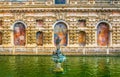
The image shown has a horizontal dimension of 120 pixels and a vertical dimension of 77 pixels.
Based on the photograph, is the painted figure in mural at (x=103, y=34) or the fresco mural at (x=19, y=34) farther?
the fresco mural at (x=19, y=34)

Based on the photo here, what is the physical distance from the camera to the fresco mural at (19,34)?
4547 cm

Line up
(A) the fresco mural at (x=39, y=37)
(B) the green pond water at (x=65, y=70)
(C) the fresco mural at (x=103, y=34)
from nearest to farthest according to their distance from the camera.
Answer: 1. (B) the green pond water at (x=65, y=70)
2. (C) the fresco mural at (x=103, y=34)
3. (A) the fresco mural at (x=39, y=37)

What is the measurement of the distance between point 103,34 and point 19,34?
10.3 metres

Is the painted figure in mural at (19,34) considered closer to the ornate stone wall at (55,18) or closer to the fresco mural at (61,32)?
the ornate stone wall at (55,18)

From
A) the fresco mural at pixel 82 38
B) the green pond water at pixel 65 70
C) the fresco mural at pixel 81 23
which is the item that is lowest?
the green pond water at pixel 65 70

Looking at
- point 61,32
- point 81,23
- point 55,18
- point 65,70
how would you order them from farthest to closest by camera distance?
point 81,23 < point 61,32 < point 55,18 < point 65,70

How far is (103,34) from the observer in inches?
1786

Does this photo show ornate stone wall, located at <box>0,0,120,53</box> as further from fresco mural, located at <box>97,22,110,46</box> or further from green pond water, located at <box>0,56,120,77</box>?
green pond water, located at <box>0,56,120,77</box>

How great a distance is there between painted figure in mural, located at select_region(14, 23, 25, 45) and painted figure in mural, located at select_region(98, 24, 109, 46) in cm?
937

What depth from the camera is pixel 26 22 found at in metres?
45.5

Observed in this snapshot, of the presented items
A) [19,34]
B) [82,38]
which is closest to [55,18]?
[82,38]

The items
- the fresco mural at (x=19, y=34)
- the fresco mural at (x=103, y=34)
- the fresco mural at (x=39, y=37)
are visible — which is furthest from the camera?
the fresco mural at (x=39, y=37)

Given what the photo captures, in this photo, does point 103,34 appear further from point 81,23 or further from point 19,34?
point 19,34

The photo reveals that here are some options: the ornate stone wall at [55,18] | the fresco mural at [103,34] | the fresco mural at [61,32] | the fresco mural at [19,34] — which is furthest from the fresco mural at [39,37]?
the fresco mural at [103,34]
